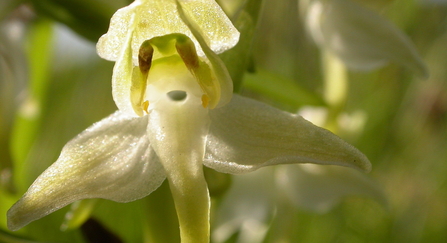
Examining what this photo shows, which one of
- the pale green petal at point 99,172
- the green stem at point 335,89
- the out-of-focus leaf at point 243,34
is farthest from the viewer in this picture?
the green stem at point 335,89

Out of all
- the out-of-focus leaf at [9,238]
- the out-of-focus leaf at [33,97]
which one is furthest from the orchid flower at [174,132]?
the out-of-focus leaf at [33,97]

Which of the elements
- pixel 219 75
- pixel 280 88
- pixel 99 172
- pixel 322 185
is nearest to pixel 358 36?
pixel 280 88

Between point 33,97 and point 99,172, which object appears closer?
point 99,172

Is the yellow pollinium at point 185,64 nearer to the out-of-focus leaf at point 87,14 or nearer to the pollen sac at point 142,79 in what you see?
the pollen sac at point 142,79

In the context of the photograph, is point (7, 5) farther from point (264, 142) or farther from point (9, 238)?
point (264, 142)

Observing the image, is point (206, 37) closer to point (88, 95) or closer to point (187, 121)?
point (187, 121)

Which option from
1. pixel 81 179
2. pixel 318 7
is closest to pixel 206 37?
pixel 81 179
